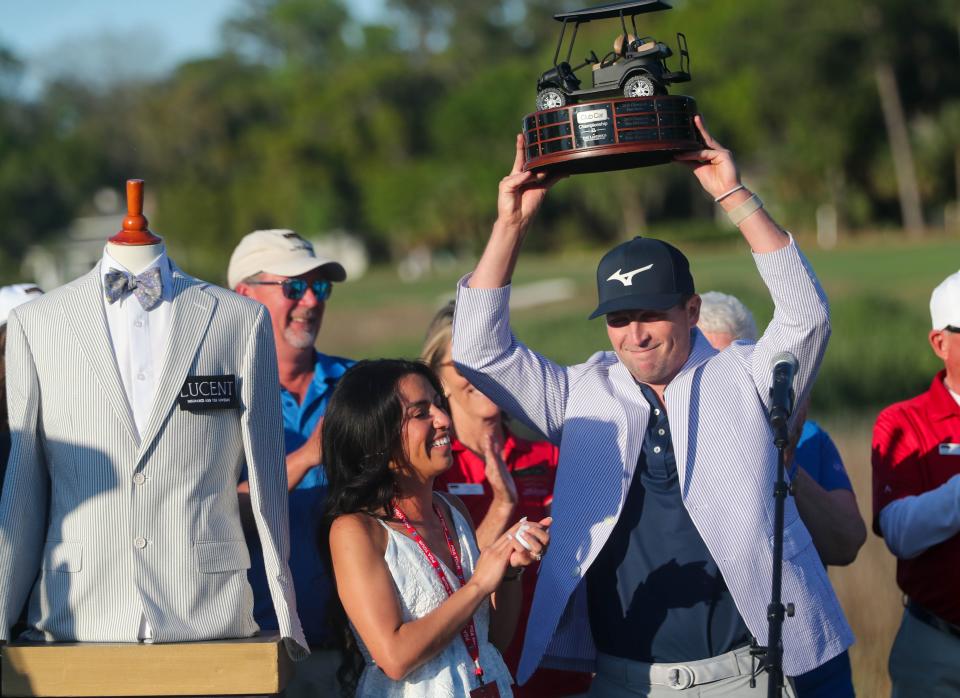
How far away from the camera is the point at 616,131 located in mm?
3279

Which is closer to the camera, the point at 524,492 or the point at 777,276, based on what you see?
the point at 777,276

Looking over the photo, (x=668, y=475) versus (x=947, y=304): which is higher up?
(x=947, y=304)

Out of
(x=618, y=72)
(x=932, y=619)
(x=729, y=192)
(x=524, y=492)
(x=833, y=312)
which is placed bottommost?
(x=932, y=619)

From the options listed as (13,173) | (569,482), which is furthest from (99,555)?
(13,173)

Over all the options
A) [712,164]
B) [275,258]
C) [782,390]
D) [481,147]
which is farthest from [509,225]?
[481,147]

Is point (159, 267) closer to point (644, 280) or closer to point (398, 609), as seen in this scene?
point (398, 609)

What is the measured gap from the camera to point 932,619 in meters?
4.10

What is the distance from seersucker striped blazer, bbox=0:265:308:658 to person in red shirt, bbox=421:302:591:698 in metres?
0.81

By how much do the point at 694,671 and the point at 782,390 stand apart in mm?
778

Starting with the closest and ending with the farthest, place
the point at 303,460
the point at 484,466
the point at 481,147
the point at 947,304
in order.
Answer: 1. the point at 303,460
2. the point at 947,304
3. the point at 484,466
4. the point at 481,147

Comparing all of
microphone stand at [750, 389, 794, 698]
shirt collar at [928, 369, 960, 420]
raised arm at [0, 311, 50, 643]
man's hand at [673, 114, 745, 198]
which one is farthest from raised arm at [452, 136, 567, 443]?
shirt collar at [928, 369, 960, 420]

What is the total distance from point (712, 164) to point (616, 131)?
28 cm

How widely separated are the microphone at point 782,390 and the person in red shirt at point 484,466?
44.5 inches

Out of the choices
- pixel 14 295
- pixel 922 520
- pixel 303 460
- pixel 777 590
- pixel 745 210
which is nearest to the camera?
pixel 777 590
